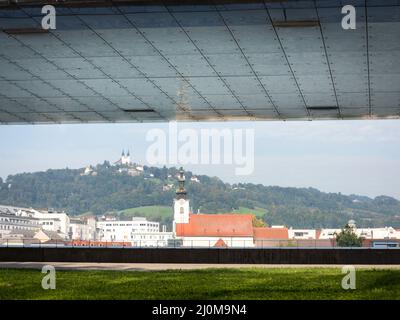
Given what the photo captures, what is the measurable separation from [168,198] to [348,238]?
9360mm

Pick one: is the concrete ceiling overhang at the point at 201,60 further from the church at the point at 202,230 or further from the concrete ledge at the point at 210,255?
the concrete ledge at the point at 210,255

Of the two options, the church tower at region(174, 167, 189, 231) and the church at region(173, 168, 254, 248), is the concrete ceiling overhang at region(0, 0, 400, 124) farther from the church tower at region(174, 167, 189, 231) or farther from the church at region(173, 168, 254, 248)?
the church at region(173, 168, 254, 248)

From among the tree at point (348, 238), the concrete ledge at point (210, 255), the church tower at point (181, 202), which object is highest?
the church tower at point (181, 202)

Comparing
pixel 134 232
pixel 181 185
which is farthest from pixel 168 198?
pixel 134 232

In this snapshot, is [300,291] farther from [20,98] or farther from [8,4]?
[20,98]

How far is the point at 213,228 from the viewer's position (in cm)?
4172

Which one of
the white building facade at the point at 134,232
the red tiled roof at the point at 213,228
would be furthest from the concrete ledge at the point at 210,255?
the red tiled roof at the point at 213,228

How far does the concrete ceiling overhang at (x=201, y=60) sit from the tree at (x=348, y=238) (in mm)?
5693

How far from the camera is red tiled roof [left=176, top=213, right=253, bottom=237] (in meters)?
34.4

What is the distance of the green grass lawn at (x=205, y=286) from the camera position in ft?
47.4

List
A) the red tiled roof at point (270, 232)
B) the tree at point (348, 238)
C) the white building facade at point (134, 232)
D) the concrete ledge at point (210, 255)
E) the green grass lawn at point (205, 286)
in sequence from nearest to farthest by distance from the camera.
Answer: the green grass lawn at point (205, 286) < the concrete ledge at point (210, 255) < the white building facade at point (134, 232) < the tree at point (348, 238) < the red tiled roof at point (270, 232)

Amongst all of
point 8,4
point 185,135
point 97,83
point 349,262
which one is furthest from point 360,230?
point 8,4

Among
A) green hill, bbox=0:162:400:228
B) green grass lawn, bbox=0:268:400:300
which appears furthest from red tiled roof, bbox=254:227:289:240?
green grass lawn, bbox=0:268:400:300

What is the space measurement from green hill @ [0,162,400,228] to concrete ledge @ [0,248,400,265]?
12.0ft
